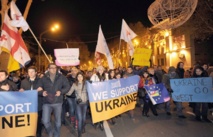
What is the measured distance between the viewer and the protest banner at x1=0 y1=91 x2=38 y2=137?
5.38 meters

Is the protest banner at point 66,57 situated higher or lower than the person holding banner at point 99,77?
higher

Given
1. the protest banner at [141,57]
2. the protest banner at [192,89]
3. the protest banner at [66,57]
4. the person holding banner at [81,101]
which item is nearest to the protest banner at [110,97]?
the person holding banner at [81,101]

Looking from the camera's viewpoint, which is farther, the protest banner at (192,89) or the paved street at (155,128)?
the protest banner at (192,89)

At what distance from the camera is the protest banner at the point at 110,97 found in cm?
663

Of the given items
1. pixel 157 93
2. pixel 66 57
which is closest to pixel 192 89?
pixel 157 93

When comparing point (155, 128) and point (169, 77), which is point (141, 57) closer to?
point (169, 77)

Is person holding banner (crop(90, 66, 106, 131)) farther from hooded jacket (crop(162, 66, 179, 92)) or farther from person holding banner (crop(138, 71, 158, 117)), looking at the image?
hooded jacket (crop(162, 66, 179, 92))

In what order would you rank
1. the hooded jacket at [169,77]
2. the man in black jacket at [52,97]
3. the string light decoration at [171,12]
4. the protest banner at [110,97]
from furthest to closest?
the string light decoration at [171,12], the hooded jacket at [169,77], the protest banner at [110,97], the man in black jacket at [52,97]

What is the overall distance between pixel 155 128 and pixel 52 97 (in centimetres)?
309

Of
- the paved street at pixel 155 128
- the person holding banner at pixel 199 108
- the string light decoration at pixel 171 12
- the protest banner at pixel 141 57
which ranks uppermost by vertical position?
the string light decoration at pixel 171 12

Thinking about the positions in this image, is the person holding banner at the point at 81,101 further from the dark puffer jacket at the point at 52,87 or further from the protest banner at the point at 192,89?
the protest banner at the point at 192,89

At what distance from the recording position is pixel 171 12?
494 inches

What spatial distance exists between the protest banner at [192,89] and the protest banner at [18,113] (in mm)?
4839

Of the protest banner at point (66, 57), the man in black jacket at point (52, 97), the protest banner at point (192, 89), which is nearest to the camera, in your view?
the man in black jacket at point (52, 97)
